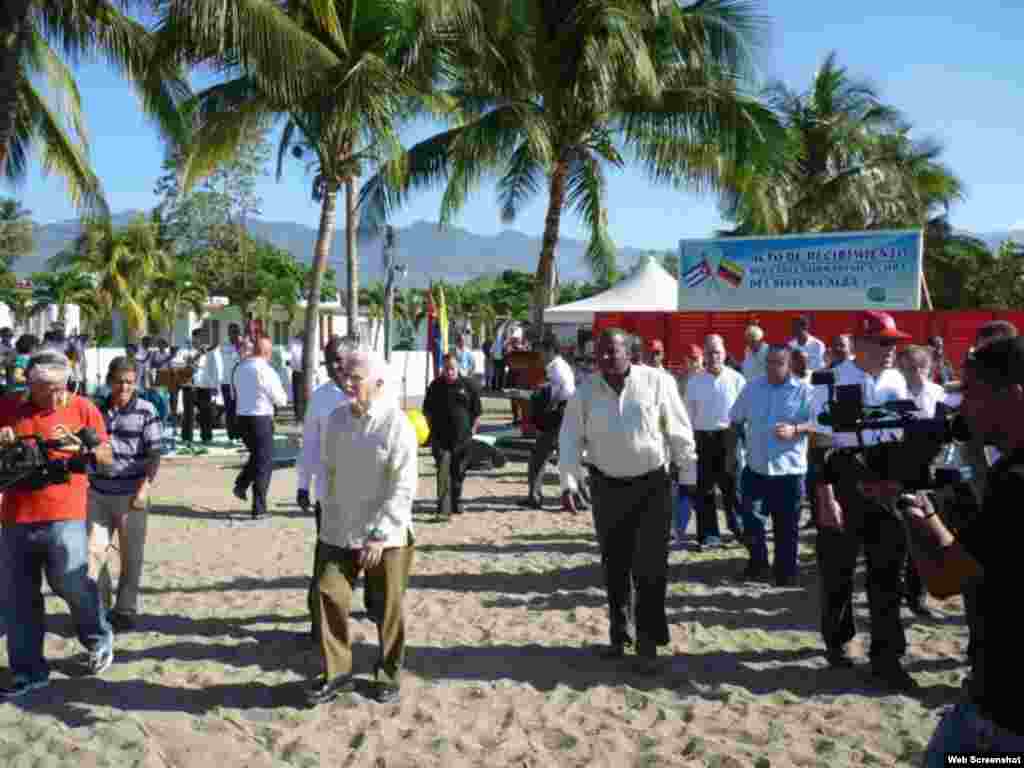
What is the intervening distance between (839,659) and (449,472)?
211 inches

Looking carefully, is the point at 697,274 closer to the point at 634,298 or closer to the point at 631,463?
the point at 634,298

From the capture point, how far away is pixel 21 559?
4.87 meters

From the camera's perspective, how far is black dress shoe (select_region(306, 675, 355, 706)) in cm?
486

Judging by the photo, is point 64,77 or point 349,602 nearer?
point 349,602

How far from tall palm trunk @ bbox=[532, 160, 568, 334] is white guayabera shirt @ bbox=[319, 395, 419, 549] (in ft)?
40.6

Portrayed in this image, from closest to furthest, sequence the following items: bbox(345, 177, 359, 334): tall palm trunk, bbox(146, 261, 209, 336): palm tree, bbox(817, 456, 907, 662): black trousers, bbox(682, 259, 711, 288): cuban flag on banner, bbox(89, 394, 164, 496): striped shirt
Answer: bbox(817, 456, 907, 662): black trousers < bbox(89, 394, 164, 496): striped shirt < bbox(682, 259, 711, 288): cuban flag on banner < bbox(345, 177, 359, 334): tall palm trunk < bbox(146, 261, 209, 336): palm tree

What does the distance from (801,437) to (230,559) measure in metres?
4.90

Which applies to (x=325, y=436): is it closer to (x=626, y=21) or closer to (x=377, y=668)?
(x=377, y=668)

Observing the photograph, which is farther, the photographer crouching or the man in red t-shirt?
the man in red t-shirt

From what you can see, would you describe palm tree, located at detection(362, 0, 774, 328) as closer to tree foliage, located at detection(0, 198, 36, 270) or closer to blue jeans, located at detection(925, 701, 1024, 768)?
blue jeans, located at detection(925, 701, 1024, 768)

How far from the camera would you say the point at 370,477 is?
15.8ft

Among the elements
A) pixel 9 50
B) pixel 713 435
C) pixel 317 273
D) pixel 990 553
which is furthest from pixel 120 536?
pixel 317 273

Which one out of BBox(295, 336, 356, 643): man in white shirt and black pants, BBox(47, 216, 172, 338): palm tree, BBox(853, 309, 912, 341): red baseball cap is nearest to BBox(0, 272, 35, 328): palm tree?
BBox(47, 216, 172, 338): palm tree

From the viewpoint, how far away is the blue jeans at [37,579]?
484 centimetres
